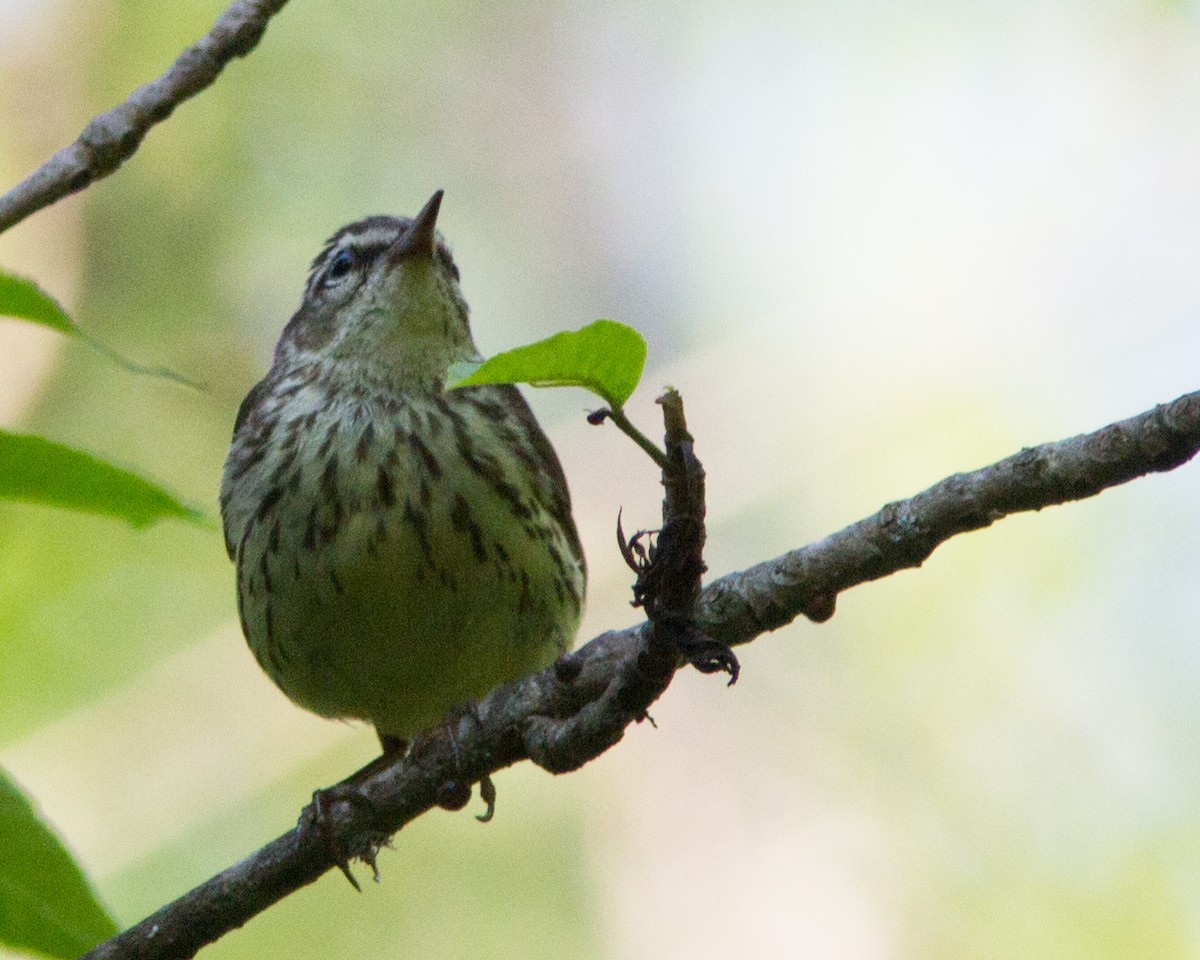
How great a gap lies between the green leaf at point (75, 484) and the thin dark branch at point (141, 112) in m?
0.64

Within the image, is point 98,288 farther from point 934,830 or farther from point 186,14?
point 934,830

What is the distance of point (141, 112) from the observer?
11.9 feet

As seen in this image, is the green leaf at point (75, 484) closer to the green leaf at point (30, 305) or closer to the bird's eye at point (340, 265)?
the green leaf at point (30, 305)

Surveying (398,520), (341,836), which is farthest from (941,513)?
(398,520)

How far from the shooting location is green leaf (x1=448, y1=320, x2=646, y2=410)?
7.59ft

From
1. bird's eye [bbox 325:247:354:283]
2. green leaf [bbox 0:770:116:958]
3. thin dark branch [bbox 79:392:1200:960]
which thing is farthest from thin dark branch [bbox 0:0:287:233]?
bird's eye [bbox 325:247:354:283]

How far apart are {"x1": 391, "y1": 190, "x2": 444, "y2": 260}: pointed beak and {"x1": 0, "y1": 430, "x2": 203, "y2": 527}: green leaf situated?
222cm

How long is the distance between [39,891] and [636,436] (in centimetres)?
154

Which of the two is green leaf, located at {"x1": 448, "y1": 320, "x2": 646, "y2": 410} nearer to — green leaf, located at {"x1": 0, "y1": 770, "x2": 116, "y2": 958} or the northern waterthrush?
green leaf, located at {"x1": 0, "y1": 770, "x2": 116, "y2": 958}

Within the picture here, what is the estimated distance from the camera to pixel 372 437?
16.7ft

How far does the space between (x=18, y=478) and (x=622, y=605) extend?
5.67 metres

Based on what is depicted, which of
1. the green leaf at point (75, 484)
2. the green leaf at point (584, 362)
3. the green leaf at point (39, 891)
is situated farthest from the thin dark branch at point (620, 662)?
the green leaf at point (75, 484)

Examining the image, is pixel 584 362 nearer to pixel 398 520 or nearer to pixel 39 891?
pixel 39 891

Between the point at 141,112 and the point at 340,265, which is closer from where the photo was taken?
the point at 141,112
